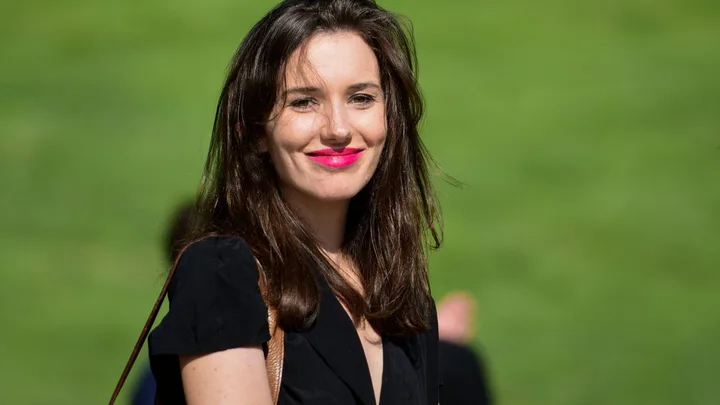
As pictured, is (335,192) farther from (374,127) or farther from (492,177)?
(492,177)

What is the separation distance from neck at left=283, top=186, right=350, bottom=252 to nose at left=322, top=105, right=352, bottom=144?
19cm

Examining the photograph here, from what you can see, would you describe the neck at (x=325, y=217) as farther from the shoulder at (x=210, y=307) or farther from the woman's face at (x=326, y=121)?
the shoulder at (x=210, y=307)

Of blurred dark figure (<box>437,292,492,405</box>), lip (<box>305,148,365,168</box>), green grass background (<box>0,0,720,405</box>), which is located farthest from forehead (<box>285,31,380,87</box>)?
green grass background (<box>0,0,720,405</box>)

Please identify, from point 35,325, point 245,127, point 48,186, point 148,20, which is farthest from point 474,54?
point 245,127

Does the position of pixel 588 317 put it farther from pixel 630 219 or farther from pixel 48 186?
pixel 48 186

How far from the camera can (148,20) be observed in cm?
1083

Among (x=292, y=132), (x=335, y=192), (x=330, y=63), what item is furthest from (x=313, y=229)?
(x=330, y=63)

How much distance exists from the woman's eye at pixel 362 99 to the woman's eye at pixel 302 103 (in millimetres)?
101

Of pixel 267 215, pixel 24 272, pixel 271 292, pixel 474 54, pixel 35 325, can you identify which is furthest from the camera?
pixel 474 54

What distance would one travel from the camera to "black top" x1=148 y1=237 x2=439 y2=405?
7.43 ft

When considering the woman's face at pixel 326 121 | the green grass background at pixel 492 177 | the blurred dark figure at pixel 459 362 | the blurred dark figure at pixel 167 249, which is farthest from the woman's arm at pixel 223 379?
the green grass background at pixel 492 177

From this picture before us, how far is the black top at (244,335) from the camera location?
2266mm

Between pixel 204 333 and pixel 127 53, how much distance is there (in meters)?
8.46

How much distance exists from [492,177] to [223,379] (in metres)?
6.71
